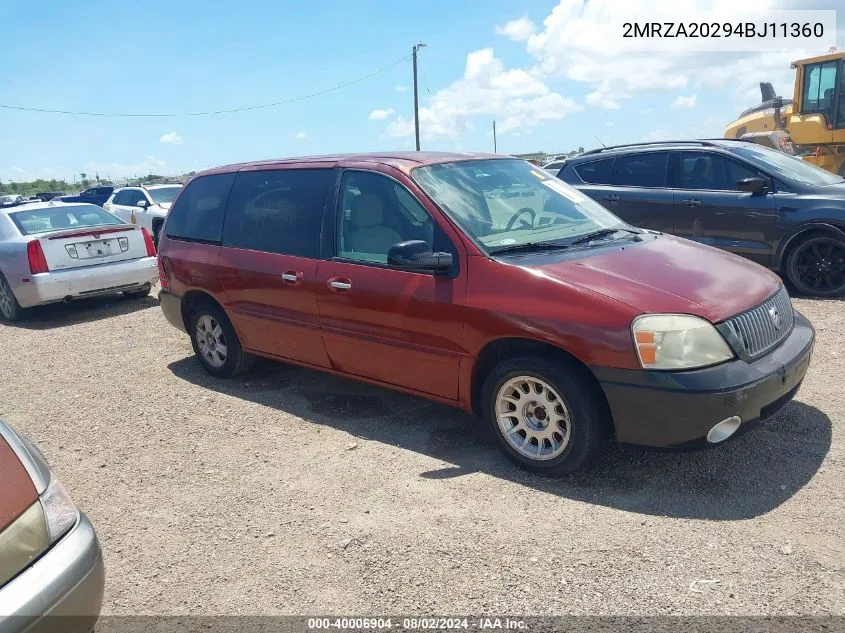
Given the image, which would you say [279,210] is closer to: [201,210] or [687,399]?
[201,210]

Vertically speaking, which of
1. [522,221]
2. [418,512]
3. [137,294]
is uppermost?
[522,221]

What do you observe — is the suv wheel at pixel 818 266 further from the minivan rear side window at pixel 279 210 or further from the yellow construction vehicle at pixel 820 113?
the yellow construction vehicle at pixel 820 113

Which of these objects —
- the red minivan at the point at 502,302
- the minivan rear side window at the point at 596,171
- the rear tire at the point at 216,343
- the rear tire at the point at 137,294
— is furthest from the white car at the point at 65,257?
the minivan rear side window at the point at 596,171

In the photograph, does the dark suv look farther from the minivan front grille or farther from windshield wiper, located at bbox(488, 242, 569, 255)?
windshield wiper, located at bbox(488, 242, 569, 255)

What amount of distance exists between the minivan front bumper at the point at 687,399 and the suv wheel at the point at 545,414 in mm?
112

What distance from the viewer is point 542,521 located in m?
3.50

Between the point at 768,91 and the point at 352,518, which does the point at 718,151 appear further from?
the point at 768,91

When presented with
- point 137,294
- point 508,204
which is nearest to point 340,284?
point 508,204

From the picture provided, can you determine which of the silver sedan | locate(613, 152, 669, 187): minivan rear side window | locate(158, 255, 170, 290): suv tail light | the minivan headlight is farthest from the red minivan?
locate(613, 152, 669, 187): minivan rear side window

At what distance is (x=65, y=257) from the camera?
8719 mm

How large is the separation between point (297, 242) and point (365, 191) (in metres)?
0.65

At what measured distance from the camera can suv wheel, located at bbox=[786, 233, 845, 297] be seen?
24.8 feet

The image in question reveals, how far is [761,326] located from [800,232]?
4.61m

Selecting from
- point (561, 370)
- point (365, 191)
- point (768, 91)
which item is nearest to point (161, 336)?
point (365, 191)
